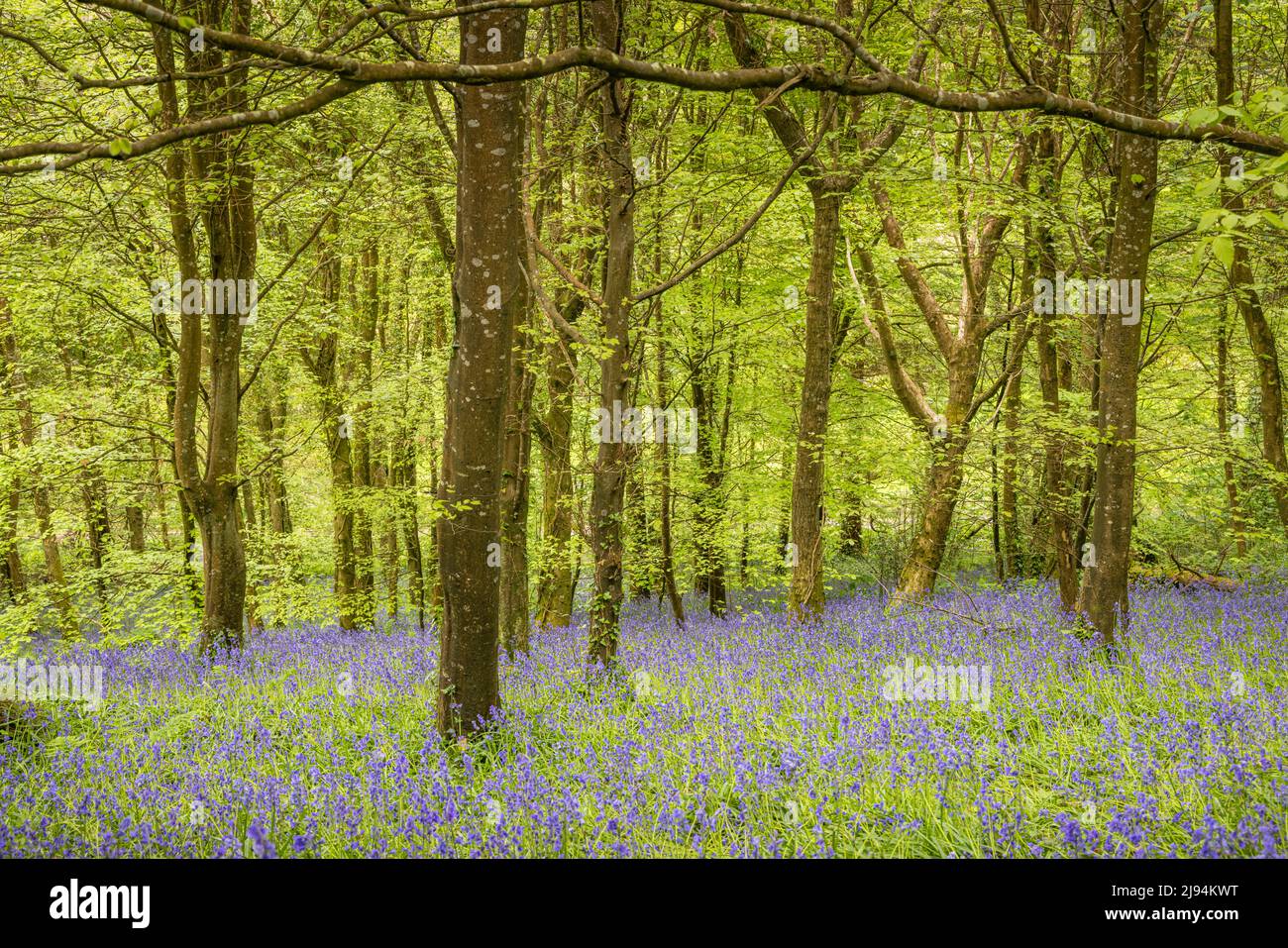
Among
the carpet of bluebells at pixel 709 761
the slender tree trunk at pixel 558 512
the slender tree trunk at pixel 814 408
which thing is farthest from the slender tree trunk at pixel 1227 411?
the slender tree trunk at pixel 558 512

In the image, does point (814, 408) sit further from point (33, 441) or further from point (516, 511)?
point (33, 441)

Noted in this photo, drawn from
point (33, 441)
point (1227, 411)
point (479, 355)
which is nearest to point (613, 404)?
point (479, 355)

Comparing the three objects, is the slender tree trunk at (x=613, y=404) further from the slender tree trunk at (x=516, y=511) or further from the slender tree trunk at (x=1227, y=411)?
the slender tree trunk at (x=1227, y=411)

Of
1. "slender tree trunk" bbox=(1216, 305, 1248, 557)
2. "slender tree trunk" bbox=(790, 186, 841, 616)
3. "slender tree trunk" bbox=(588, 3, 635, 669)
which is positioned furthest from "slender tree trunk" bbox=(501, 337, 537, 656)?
"slender tree trunk" bbox=(1216, 305, 1248, 557)

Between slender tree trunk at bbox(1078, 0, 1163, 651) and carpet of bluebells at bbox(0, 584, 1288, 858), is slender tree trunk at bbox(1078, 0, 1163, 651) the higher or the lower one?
the higher one

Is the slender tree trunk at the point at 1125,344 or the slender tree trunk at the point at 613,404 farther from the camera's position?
the slender tree trunk at the point at 613,404

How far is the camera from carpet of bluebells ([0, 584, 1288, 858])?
3.73 metres

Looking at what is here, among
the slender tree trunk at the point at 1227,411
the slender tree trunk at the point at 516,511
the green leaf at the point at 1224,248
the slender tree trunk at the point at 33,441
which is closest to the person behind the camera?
the green leaf at the point at 1224,248

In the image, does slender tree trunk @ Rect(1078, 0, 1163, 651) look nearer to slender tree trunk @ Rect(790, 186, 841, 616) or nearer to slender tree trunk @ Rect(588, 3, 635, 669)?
slender tree trunk @ Rect(790, 186, 841, 616)

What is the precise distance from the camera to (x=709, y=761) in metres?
4.62

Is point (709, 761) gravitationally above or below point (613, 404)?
below

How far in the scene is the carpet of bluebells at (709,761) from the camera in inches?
147
